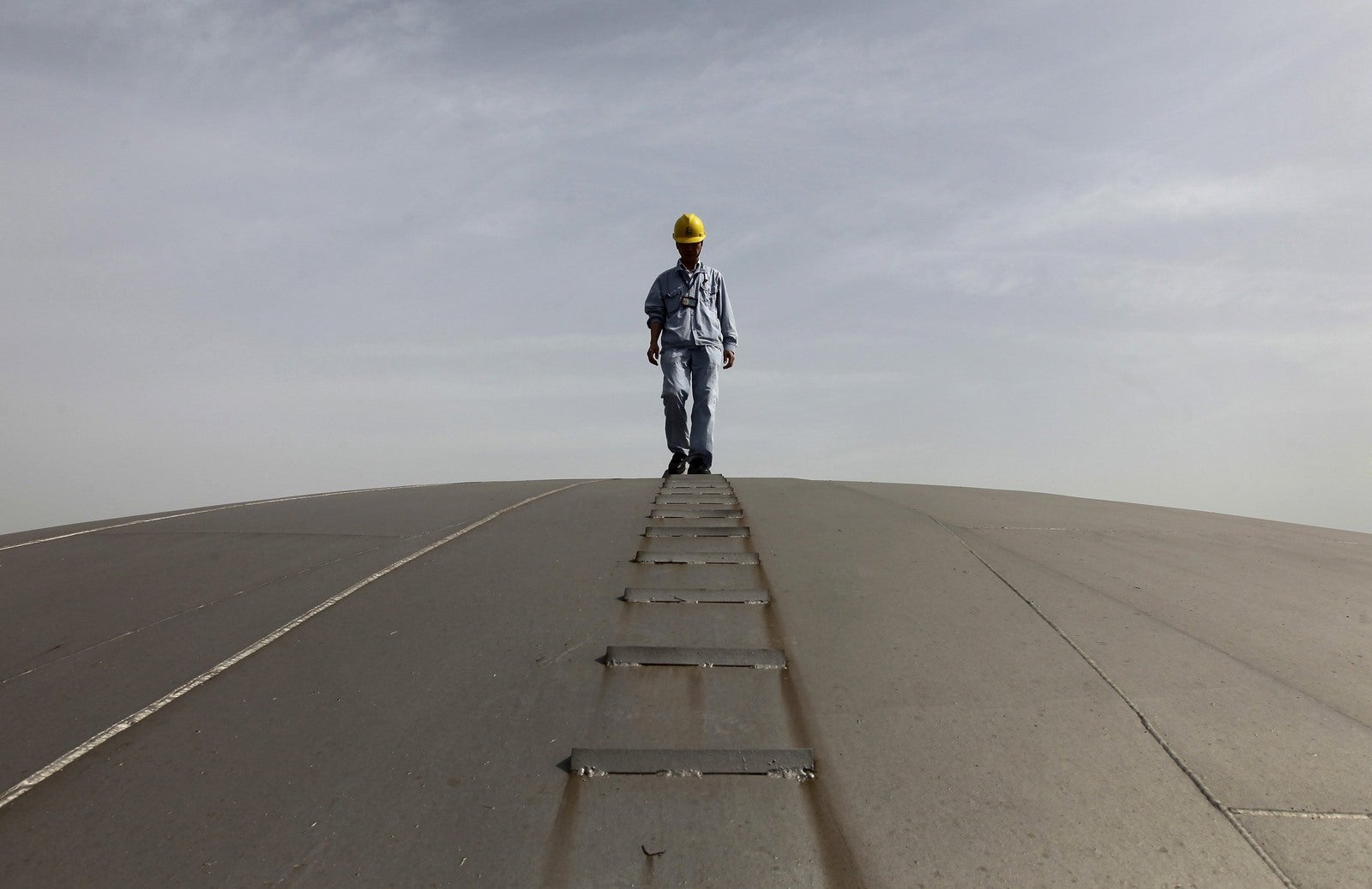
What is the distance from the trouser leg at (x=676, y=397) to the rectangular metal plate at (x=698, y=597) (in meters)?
3.95

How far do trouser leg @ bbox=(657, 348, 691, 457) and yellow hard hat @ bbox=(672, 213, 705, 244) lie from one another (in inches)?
34.5

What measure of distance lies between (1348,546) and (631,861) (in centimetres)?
476

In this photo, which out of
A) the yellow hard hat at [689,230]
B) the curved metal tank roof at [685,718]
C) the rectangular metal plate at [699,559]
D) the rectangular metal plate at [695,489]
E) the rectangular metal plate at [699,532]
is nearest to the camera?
the curved metal tank roof at [685,718]

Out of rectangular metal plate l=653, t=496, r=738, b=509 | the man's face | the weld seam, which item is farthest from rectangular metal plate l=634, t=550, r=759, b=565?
the man's face

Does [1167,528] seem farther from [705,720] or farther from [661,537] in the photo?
[705,720]

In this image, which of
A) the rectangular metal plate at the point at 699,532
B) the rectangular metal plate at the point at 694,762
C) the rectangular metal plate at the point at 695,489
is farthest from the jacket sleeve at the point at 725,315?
the rectangular metal plate at the point at 694,762

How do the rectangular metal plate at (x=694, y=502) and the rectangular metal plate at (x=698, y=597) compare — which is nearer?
the rectangular metal plate at (x=698, y=597)

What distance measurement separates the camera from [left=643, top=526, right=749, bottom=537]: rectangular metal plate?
3949mm

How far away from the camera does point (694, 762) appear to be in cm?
195

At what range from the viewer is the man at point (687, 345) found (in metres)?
6.96

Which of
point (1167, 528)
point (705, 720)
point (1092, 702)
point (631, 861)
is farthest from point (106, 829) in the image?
point (1167, 528)

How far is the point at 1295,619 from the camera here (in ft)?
10.2

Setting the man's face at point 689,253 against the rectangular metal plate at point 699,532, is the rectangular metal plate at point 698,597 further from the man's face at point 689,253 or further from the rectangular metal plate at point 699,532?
the man's face at point 689,253

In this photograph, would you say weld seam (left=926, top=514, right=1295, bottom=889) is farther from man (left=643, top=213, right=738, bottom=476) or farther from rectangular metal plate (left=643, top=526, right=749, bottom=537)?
man (left=643, top=213, right=738, bottom=476)
